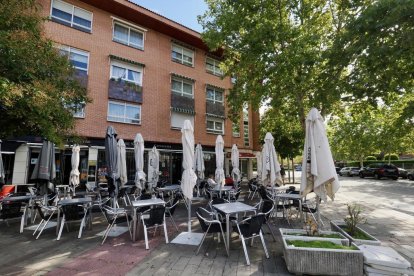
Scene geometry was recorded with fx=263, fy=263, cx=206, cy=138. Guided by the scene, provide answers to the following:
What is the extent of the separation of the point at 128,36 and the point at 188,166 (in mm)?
14681

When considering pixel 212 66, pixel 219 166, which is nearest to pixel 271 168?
pixel 219 166

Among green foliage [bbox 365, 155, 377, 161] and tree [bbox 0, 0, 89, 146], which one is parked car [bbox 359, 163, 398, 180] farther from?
tree [bbox 0, 0, 89, 146]

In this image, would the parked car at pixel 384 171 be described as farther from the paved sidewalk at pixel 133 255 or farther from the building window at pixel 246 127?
the paved sidewalk at pixel 133 255

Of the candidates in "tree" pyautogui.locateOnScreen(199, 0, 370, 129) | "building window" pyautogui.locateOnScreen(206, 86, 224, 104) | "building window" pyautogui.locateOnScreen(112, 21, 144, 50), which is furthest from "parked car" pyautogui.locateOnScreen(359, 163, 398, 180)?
"building window" pyautogui.locateOnScreen(112, 21, 144, 50)

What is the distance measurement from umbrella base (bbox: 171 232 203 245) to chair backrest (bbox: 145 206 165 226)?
630 mm

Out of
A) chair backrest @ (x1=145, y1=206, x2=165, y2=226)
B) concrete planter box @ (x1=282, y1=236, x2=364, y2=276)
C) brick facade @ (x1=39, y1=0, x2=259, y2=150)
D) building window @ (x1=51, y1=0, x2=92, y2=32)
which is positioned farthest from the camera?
brick facade @ (x1=39, y1=0, x2=259, y2=150)

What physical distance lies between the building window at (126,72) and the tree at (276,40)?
217 inches

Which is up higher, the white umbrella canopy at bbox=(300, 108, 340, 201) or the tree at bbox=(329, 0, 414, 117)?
the tree at bbox=(329, 0, 414, 117)

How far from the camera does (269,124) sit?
21938 millimetres

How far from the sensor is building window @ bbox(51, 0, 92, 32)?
15.6 meters

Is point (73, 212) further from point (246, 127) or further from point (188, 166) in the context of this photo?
point (246, 127)

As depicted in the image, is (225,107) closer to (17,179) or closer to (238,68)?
(238,68)

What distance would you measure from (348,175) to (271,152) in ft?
121

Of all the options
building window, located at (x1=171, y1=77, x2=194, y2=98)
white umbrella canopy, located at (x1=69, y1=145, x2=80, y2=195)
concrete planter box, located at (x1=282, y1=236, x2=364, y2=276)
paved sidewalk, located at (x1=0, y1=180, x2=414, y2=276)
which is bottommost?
paved sidewalk, located at (x1=0, y1=180, x2=414, y2=276)
